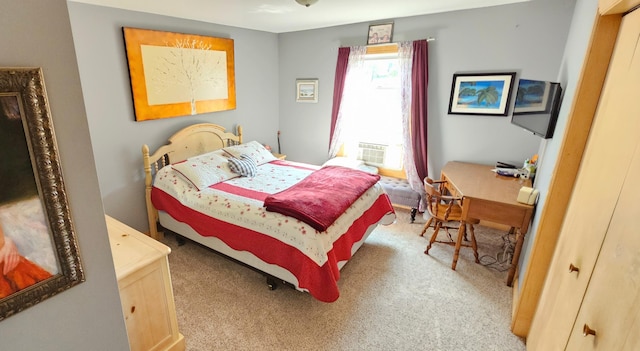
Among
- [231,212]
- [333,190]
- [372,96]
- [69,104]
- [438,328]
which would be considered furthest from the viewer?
[372,96]

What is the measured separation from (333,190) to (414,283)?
3.48 ft

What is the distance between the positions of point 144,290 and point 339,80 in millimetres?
3368

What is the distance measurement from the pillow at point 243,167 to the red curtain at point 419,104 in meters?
2.02

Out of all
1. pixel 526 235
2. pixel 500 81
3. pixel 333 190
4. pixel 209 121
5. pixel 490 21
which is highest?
pixel 490 21

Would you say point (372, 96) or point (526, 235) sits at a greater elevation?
point (372, 96)

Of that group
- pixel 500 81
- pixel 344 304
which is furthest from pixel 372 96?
pixel 344 304

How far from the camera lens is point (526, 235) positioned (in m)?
2.50

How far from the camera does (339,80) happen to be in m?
4.06

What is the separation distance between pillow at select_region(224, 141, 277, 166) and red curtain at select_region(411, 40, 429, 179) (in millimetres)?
1891

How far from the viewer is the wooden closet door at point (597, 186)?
1.11m

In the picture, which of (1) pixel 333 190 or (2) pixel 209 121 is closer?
(1) pixel 333 190

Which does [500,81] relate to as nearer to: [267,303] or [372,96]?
[372,96]

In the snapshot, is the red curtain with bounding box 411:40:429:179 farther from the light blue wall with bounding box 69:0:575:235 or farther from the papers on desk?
the papers on desk

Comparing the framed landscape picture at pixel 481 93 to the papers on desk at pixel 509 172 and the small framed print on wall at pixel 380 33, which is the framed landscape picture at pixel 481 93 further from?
the small framed print on wall at pixel 380 33
